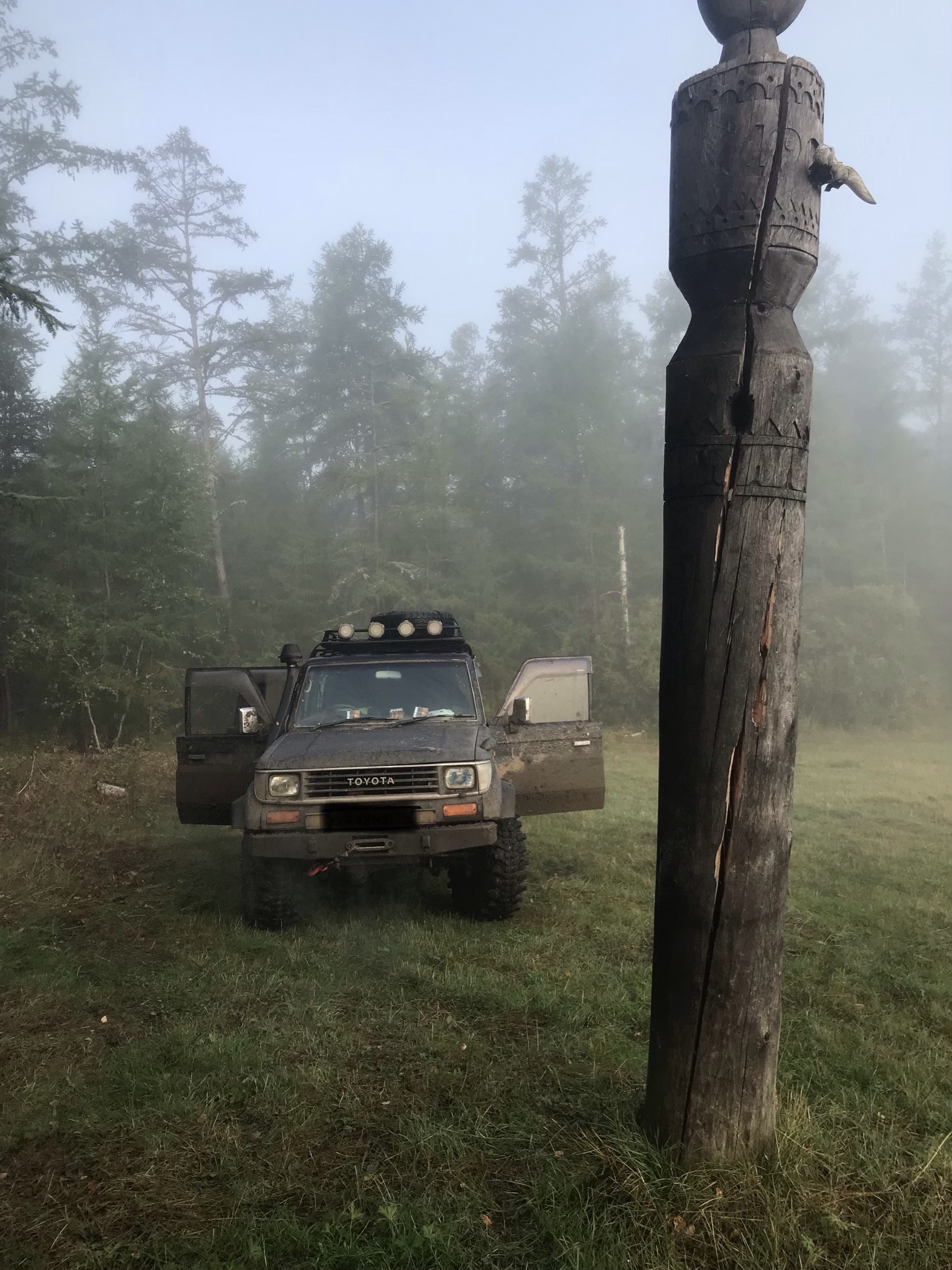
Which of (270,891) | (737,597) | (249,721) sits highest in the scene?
(737,597)

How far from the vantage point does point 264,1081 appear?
4.09 m

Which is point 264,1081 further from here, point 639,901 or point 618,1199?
point 639,901

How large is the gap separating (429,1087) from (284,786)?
2.81 metres

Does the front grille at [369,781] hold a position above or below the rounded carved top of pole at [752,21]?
below

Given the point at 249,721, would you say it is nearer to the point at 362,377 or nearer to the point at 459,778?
the point at 459,778

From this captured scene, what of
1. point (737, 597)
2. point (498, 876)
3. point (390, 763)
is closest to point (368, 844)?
point (390, 763)

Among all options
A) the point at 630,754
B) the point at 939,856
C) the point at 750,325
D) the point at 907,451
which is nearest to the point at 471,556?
the point at 630,754

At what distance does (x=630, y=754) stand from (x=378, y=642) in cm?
1303

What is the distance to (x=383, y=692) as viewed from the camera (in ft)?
25.0

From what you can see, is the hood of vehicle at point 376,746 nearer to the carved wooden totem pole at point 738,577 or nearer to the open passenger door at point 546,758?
the open passenger door at point 546,758

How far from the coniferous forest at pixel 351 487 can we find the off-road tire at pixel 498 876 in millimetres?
12437

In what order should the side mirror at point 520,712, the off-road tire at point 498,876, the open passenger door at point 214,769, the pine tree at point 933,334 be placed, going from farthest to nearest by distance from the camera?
the pine tree at point 933,334
the open passenger door at point 214,769
the side mirror at point 520,712
the off-road tire at point 498,876

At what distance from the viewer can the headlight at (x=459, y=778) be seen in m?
6.44

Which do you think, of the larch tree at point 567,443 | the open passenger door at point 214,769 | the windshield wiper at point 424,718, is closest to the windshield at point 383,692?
the windshield wiper at point 424,718
